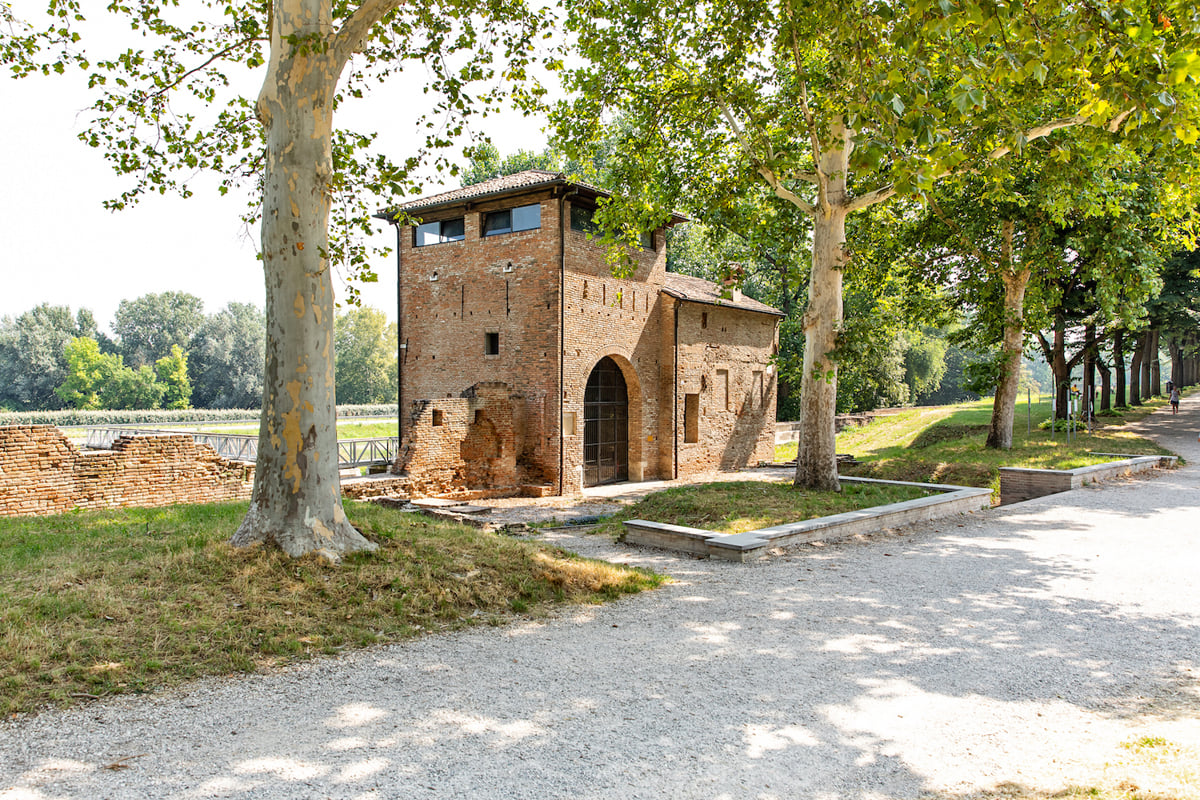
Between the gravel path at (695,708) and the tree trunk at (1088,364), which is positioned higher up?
the tree trunk at (1088,364)

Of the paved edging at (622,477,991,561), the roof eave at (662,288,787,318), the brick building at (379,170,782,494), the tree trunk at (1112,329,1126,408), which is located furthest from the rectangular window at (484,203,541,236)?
the tree trunk at (1112,329,1126,408)

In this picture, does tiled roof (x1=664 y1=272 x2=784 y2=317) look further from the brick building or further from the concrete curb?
the concrete curb

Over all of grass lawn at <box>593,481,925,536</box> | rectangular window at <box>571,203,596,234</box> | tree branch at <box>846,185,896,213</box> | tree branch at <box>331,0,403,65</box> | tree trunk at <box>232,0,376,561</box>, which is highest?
rectangular window at <box>571,203,596,234</box>

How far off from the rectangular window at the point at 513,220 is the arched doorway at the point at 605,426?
14.4 feet

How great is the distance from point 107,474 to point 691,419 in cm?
1535

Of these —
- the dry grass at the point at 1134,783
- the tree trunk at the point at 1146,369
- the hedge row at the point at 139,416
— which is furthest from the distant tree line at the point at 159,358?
the dry grass at the point at 1134,783

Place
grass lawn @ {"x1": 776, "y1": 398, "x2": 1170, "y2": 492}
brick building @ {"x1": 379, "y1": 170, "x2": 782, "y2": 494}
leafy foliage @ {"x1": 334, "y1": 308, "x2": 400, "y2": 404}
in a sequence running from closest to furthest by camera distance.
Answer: grass lawn @ {"x1": 776, "y1": 398, "x2": 1170, "y2": 492} → brick building @ {"x1": 379, "y1": 170, "x2": 782, "y2": 494} → leafy foliage @ {"x1": 334, "y1": 308, "x2": 400, "y2": 404}

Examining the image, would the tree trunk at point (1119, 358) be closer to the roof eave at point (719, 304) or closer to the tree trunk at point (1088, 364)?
the tree trunk at point (1088, 364)

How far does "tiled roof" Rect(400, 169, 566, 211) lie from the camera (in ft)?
56.1

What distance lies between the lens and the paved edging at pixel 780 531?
8.29 metres

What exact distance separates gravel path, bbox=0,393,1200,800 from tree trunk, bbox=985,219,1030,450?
39.6 feet

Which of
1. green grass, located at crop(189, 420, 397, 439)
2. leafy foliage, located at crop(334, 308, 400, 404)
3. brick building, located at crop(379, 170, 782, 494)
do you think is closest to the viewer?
brick building, located at crop(379, 170, 782, 494)

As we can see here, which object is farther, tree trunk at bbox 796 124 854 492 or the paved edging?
tree trunk at bbox 796 124 854 492

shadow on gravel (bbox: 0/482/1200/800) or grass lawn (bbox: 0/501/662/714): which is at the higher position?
grass lawn (bbox: 0/501/662/714)
